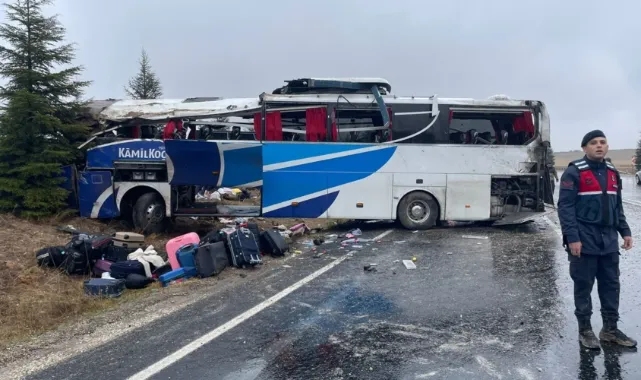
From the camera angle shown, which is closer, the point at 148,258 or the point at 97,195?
the point at 148,258

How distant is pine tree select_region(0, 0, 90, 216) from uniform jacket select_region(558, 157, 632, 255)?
11.0m

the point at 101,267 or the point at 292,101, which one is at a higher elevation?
the point at 292,101

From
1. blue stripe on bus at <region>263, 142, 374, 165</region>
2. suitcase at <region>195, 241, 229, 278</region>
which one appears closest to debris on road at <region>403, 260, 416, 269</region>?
suitcase at <region>195, 241, 229, 278</region>

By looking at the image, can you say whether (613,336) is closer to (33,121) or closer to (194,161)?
(194,161)

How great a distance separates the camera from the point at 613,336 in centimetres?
465

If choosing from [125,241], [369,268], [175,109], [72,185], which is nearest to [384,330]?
[369,268]

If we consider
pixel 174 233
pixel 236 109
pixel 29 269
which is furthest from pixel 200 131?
pixel 29 269

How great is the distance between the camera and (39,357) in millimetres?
4906

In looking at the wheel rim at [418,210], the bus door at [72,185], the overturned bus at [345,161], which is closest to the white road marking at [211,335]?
the overturned bus at [345,161]

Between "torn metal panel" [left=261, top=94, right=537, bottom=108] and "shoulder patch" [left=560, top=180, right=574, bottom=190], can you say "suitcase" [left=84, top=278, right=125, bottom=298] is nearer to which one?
"shoulder patch" [left=560, top=180, right=574, bottom=190]

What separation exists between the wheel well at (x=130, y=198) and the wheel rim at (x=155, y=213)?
0.86 ft

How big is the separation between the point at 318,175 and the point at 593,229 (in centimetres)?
785

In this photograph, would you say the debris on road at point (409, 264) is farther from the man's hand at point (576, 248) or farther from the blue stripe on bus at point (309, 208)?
the blue stripe on bus at point (309, 208)

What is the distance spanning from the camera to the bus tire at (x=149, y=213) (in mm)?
12125
